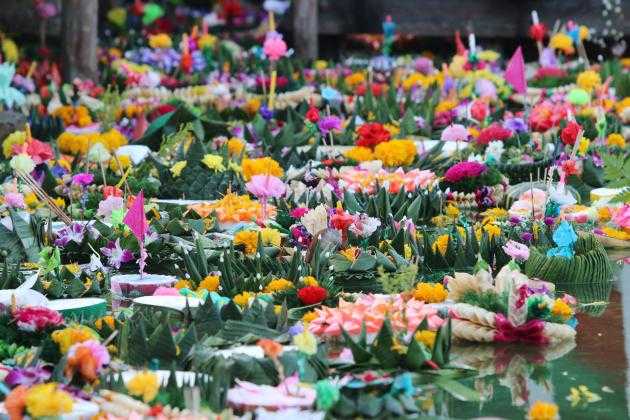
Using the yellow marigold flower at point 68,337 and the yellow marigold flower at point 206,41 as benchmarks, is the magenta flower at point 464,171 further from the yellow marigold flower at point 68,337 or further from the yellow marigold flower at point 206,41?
the yellow marigold flower at point 206,41

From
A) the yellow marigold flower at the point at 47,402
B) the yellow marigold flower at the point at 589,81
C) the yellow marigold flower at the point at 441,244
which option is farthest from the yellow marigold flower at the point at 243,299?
the yellow marigold flower at the point at 589,81

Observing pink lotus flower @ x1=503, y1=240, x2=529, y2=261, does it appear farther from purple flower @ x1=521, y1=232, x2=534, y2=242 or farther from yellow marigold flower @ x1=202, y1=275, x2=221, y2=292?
yellow marigold flower @ x1=202, y1=275, x2=221, y2=292

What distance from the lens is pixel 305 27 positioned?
49.0 feet

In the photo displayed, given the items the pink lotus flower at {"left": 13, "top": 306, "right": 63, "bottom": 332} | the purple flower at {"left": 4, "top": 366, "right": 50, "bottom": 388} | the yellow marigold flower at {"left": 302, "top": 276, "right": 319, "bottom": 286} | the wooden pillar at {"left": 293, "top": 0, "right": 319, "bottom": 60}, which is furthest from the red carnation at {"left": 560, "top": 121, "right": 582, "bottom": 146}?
the wooden pillar at {"left": 293, "top": 0, "right": 319, "bottom": 60}

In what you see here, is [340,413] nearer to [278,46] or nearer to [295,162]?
[295,162]

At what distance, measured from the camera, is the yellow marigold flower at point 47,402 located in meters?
4.21

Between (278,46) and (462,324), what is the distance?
491 cm

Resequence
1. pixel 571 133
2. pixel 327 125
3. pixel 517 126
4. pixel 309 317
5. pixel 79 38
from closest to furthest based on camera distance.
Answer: pixel 309 317 → pixel 571 133 → pixel 327 125 → pixel 517 126 → pixel 79 38

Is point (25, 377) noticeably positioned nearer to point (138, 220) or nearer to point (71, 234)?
point (138, 220)

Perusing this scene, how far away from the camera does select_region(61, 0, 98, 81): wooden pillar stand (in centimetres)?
1214

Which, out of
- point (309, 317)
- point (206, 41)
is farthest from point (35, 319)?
point (206, 41)

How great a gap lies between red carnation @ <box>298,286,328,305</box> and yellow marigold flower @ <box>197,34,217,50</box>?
876 cm

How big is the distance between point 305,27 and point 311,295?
9.49m

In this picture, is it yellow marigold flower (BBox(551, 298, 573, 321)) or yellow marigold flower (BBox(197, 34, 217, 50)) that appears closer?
yellow marigold flower (BBox(551, 298, 573, 321))
